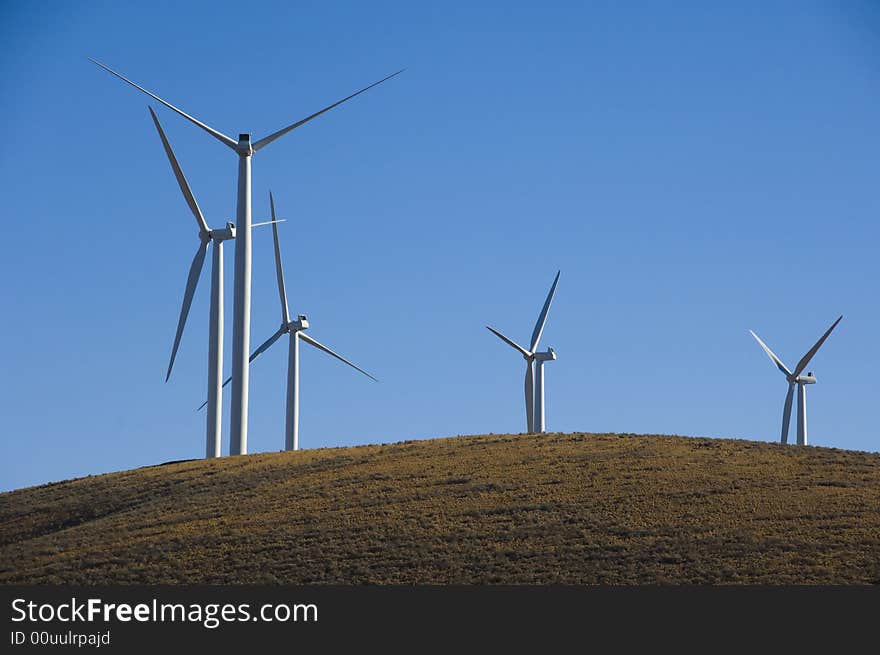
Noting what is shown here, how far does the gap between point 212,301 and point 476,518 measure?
29.7m

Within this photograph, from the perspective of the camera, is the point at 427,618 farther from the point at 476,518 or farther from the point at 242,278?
the point at 242,278

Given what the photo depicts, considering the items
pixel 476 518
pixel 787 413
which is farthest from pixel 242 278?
pixel 787 413

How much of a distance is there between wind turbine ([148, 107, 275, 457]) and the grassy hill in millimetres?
3521

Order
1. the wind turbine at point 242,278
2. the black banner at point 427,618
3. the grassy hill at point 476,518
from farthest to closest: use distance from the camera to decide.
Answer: the wind turbine at point 242,278
the grassy hill at point 476,518
the black banner at point 427,618

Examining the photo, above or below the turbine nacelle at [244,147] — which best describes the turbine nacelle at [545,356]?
below

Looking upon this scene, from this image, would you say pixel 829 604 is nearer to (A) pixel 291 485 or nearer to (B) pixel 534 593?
(B) pixel 534 593

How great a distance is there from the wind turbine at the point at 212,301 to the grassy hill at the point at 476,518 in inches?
139

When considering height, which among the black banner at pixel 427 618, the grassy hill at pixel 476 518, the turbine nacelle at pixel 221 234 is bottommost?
the black banner at pixel 427 618

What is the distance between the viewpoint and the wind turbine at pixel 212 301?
87875mm

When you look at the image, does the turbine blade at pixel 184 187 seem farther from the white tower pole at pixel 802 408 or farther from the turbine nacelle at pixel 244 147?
the white tower pole at pixel 802 408

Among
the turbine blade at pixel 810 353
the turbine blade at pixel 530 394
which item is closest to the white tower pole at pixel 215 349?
the turbine blade at pixel 530 394

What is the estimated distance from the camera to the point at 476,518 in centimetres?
6606

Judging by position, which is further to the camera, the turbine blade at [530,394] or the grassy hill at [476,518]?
the turbine blade at [530,394]

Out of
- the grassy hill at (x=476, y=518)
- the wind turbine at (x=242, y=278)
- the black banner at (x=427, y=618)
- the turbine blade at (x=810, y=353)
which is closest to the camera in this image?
the black banner at (x=427, y=618)
